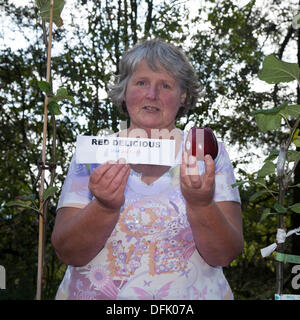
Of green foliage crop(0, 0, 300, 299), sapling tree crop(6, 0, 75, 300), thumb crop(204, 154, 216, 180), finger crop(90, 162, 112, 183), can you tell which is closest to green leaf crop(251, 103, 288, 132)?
thumb crop(204, 154, 216, 180)

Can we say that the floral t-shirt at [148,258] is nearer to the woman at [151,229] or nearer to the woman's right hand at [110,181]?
the woman at [151,229]

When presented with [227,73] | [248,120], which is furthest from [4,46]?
[248,120]

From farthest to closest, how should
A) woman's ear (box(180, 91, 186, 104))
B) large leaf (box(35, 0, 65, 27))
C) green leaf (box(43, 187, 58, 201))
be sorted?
woman's ear (box(180, 91, 186, 104))
large leaf (box(35, 0, 65, 27))
green leaf (box(43, 187, 58, 201))

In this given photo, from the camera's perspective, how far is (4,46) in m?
5.49

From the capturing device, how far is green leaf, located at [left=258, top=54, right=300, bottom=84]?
1.03 metres

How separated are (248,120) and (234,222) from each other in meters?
4.54

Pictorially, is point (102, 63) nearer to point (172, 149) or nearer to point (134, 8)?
point (134, 8)

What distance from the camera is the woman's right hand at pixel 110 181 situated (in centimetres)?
113

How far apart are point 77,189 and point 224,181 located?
1.86 feet

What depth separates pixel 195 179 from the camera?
1.12 meters

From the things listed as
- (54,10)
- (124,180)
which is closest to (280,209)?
(124,180)

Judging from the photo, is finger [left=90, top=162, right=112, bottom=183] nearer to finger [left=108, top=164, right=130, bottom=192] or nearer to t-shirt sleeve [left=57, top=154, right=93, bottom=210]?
finger [left=108, top=164, right=130, bottom=192]

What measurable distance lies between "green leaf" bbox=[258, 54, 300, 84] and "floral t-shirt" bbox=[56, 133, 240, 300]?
48cm

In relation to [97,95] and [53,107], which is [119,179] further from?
[97,95]
